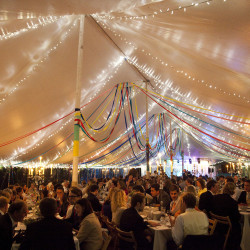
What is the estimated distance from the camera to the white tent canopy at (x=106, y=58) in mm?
3885

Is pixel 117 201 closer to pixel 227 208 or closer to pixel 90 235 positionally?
pixel 90 235

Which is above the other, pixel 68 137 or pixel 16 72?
pixel 16 72

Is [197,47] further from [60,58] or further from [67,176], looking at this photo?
[67,176]

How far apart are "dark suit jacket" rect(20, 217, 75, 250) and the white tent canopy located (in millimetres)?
2856

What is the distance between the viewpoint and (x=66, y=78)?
6.85 m

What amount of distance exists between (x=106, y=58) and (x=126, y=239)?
5187mm

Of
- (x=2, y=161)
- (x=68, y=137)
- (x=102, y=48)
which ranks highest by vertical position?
(x=102, y=48)

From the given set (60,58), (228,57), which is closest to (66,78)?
(60,58)

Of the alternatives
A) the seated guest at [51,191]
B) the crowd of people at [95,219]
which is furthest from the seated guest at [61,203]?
the seated guest at [51,191]

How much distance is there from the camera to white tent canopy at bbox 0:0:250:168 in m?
3.88

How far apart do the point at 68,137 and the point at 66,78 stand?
3.63 metres

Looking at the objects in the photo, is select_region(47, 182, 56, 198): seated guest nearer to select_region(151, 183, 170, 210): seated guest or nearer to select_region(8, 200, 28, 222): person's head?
select_region(151, 183, 170, 210): seated guest

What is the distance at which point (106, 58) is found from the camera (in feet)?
23.7

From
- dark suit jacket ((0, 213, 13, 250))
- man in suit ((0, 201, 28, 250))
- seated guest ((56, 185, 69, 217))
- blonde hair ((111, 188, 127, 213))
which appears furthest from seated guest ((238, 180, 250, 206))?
dark suit jacket ((0, 213, 13, 250))
